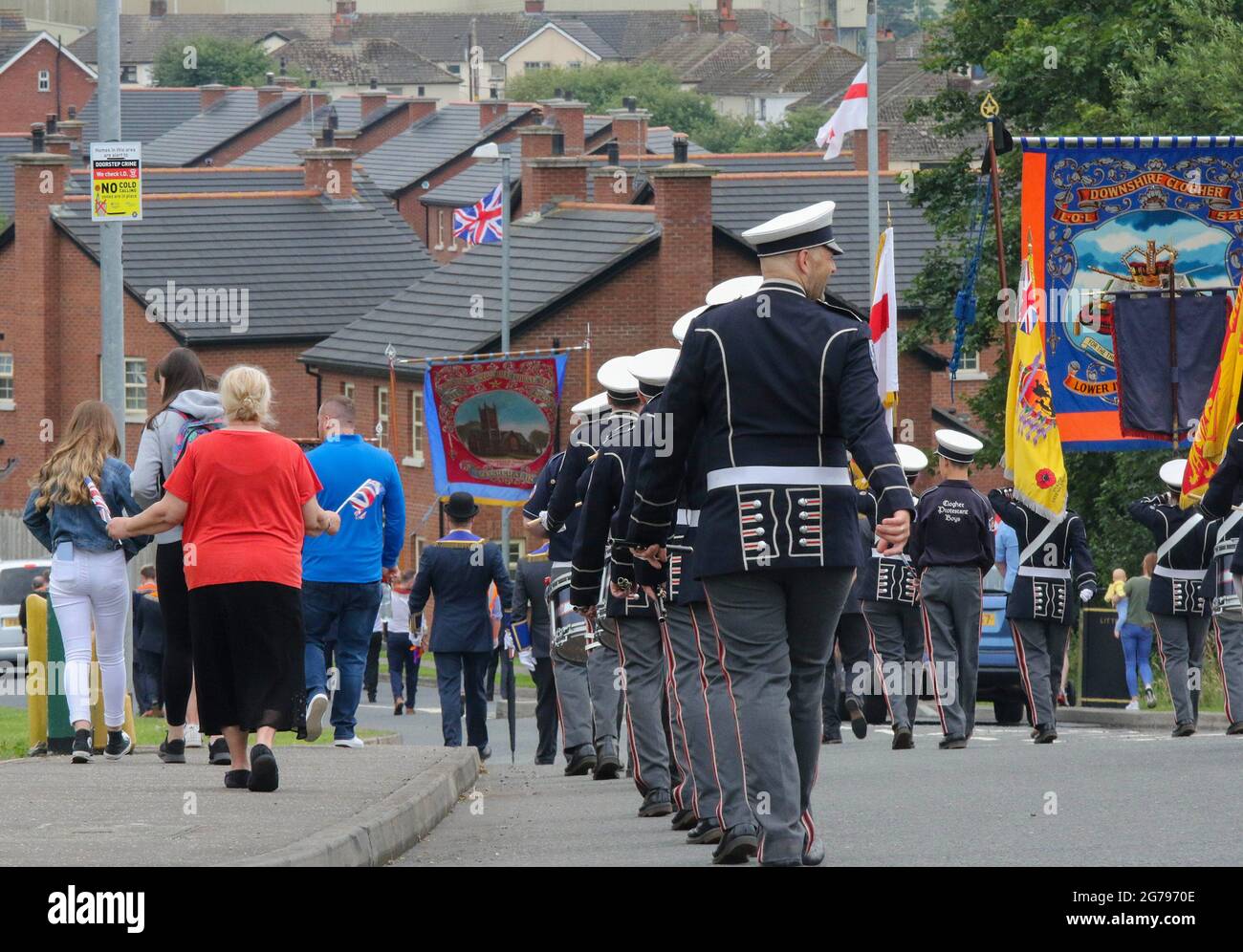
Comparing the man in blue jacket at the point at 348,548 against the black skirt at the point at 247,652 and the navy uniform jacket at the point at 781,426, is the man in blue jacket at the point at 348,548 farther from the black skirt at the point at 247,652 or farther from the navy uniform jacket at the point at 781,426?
the navy uniform jacket at the point at 781,426

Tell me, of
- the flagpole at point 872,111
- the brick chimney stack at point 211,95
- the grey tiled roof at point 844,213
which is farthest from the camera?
the brick chimney stack at point 211,95

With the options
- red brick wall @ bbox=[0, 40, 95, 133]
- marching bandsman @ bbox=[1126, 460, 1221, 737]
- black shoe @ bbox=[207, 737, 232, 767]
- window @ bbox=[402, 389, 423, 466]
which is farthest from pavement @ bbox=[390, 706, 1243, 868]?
red brick wall @ bbox=[0, 40, 95, 133]

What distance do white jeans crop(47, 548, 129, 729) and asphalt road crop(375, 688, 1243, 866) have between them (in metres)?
1.92

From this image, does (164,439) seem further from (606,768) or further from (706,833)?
(606,768)

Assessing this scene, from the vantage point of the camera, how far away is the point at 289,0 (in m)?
183

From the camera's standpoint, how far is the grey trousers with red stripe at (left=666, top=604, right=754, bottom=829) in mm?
7906

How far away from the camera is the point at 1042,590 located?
15172 millimetres

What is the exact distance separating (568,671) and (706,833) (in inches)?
204

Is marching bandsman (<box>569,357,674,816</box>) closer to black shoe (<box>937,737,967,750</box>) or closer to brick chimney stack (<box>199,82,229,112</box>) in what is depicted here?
black shoe (<box>937,737,967,750</box>)

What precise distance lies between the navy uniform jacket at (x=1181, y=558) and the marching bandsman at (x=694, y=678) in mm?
6582

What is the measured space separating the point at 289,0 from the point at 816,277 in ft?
593

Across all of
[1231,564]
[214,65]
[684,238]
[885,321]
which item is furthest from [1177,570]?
[214,65]

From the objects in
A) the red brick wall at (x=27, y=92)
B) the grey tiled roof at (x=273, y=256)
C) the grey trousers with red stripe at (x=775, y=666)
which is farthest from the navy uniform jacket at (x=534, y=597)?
the red brick wall at (x=27, y=92)

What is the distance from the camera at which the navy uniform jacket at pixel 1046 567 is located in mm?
15180
